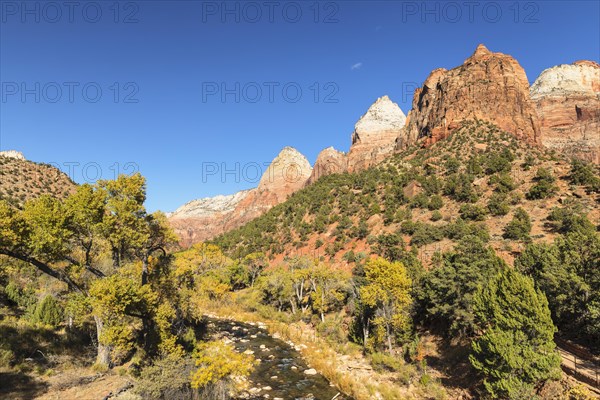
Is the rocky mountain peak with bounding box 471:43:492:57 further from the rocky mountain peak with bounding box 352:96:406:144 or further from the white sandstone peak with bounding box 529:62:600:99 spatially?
the white sandstone peak with bounding box 529:62:600:99

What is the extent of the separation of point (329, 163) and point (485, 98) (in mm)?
62185

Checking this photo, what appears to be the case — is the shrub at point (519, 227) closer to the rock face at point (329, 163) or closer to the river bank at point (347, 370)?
the river bank at point (347, 370)

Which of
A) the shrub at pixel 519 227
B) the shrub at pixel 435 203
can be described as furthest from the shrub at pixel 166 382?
the shrub at pixel 435 203

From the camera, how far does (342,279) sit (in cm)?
3553

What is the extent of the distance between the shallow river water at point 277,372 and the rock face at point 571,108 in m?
115

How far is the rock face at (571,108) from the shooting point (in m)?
106

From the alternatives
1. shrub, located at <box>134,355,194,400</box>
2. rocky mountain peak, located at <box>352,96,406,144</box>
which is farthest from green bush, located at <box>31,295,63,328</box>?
rocky mountain peak, located at <box>352,96,406,144</box>

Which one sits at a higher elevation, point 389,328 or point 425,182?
point 425,182

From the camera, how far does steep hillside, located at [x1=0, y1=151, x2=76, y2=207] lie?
163 feet

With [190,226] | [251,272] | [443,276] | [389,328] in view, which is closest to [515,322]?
[443,276]

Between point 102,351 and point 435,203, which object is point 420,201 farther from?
point 102,351

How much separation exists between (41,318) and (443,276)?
2723 cm

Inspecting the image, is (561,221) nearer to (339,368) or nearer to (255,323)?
(339,368)

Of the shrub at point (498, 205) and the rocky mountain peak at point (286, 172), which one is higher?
the rocky mountain peak at point (286, 172)
